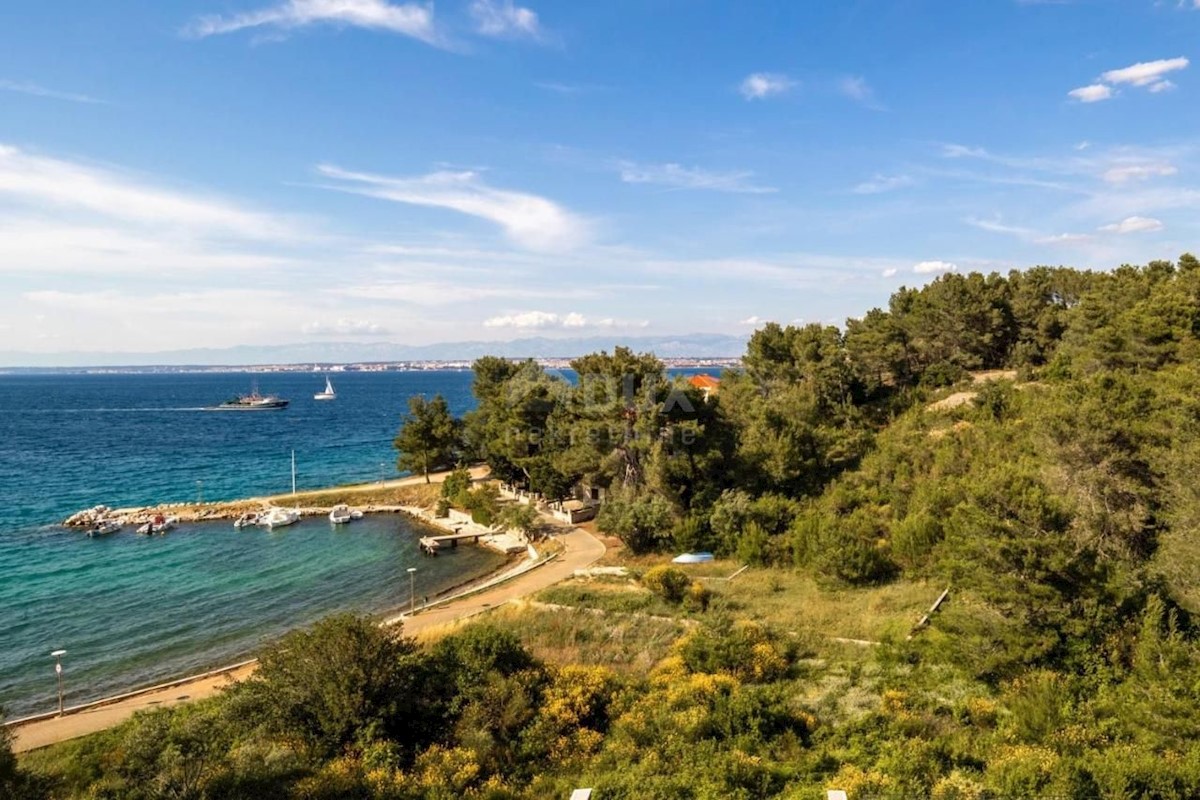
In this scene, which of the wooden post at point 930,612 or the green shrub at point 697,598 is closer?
the wooden post at point 930,612

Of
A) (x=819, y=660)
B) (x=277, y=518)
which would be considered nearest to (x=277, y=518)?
(x=277, y=518)

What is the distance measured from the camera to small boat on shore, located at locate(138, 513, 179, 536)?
40.8 m

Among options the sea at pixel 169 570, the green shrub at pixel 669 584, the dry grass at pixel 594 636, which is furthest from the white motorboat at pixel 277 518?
the green shrub at pixel 669 584

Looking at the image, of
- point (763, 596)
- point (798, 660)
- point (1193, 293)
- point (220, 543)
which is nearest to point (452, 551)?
point (220, 543)

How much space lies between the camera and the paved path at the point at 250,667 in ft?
58.4

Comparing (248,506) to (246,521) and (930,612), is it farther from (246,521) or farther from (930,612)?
(930,612)

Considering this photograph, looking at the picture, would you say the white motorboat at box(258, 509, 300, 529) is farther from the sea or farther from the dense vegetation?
the dense vegetation

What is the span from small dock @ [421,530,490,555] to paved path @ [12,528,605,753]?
6669 mm

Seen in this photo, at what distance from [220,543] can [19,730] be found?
866 inches

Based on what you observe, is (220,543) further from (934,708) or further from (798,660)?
(934,708)

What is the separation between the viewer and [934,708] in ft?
42.7

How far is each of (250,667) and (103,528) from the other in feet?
88.3

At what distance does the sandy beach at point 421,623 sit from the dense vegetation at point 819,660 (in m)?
2.76

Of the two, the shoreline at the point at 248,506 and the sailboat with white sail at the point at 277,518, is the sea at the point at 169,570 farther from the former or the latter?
the shoreline at the point at 248,506
